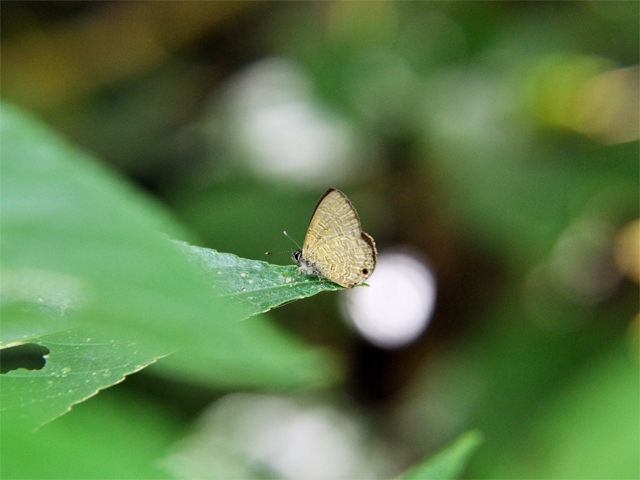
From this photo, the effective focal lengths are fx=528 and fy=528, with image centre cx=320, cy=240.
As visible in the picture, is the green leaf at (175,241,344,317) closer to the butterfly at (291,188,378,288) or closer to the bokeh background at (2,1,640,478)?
the butterfly at (291,188,378,288)

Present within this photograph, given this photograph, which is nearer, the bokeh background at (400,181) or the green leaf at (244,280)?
the green leaf at (244,280)

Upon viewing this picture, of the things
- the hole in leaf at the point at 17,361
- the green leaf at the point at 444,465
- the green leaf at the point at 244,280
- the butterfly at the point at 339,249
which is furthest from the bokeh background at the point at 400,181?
the green leaf at the point at 244,280

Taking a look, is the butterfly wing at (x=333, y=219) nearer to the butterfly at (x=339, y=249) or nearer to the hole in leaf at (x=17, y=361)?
the butterfly at (x=339, y=249)

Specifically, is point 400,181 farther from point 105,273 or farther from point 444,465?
point 105,273

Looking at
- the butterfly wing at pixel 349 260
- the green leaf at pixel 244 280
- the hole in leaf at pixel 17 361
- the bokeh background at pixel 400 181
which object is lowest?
the green leaf at pixel 244 280

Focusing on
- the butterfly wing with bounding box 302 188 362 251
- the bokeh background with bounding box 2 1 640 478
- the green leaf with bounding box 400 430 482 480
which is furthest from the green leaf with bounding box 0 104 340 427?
the bokeh background with bounding box 2 1 640 478

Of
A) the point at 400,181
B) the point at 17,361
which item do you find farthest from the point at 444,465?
the point at 400,181

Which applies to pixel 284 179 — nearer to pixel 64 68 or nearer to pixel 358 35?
pixel 358 35
